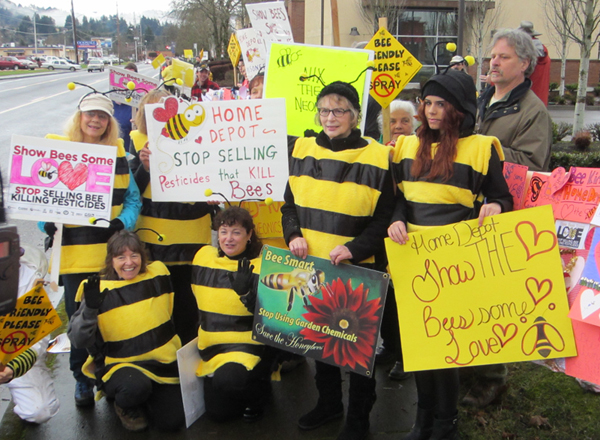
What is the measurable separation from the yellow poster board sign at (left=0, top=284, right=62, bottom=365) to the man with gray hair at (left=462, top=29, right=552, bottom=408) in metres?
2.51

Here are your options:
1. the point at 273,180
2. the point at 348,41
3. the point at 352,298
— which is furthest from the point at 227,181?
the point at 348,41

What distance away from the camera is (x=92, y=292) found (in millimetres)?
3125

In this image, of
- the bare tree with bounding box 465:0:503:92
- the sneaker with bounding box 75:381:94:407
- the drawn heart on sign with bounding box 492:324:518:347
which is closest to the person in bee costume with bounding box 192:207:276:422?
the sneaker with bounding box 75:381:94:407

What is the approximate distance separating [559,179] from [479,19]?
21.8 metres

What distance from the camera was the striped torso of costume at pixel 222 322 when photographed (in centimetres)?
338

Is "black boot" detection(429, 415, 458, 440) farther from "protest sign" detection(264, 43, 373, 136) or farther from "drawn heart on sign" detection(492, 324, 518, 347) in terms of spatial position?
"protest sign" detection(264, 43, 373, 136)

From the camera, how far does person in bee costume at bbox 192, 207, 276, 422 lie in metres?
3.32

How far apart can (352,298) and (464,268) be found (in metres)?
0.59

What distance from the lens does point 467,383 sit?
Answer: 3.71 meters

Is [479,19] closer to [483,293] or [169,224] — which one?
[169,224]

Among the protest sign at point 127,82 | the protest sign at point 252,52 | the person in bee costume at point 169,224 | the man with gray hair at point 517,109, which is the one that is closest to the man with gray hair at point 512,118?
the man with gray hair at point 517,109

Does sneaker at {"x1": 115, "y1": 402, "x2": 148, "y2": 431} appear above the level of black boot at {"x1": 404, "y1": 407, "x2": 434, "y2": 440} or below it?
below

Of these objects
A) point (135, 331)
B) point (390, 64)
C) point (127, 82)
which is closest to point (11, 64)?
point (127, 82)

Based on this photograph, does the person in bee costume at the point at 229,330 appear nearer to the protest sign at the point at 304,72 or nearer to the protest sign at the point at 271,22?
the protest sign at the point at 304,72
